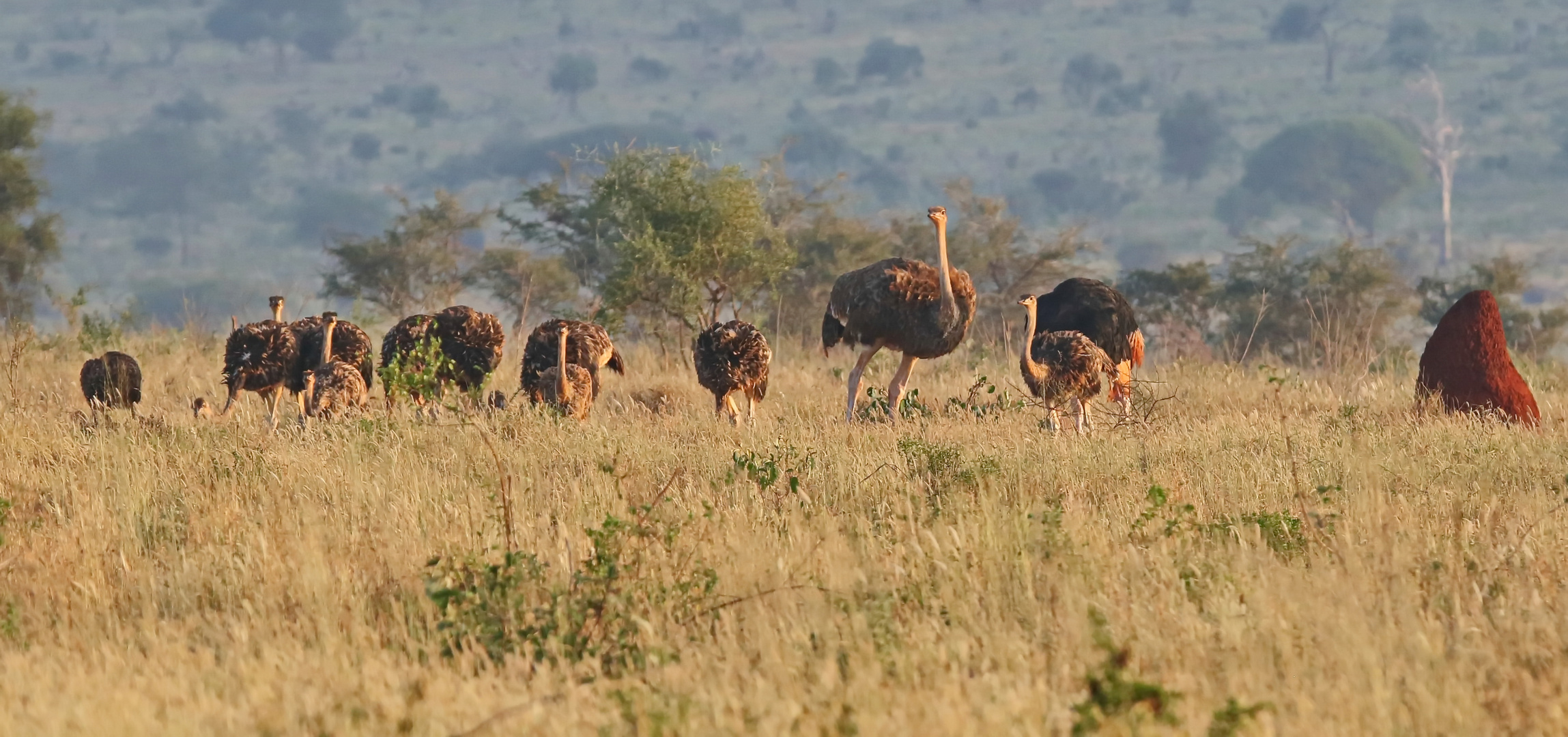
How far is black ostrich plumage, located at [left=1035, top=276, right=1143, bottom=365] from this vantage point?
1451cm

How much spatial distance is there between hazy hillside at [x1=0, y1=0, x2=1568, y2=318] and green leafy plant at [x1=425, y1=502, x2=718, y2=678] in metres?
83.6

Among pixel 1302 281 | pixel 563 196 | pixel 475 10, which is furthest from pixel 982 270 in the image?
pixel 475 10

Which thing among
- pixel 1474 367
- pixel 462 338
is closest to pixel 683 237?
pixel 462 338

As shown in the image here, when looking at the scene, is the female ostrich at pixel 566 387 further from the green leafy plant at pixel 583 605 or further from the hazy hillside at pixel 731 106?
the hazy hillside at pixel 731 106

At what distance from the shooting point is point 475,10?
155000mm

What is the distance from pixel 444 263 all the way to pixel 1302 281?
592 inches

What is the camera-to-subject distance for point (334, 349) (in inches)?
537

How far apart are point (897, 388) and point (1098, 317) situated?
6.85 feet

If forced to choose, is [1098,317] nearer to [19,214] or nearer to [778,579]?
[778,579]

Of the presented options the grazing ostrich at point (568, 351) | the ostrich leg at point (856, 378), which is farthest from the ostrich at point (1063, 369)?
the grazing ostrich at point (568, 351)

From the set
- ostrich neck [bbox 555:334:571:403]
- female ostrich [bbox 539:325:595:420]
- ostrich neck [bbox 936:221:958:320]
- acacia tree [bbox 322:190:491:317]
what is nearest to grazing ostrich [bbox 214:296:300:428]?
female ostrich [bbox 539:325:595:420]

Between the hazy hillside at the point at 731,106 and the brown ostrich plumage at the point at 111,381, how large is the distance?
76944 millimetres

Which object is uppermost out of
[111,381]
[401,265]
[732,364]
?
[401,265]

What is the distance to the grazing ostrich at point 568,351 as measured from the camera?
13.5 metres
